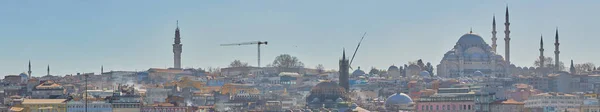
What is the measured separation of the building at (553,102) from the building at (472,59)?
46914 mm

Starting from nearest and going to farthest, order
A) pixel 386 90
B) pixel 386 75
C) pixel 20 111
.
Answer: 1. pixel 20 111
2. pixel 386 90
3. pixel 386 75

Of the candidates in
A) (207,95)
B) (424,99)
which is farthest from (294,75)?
(424,99)

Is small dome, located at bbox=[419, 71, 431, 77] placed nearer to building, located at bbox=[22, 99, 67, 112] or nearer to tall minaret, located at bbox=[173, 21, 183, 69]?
tall minaret, located at bbox=[173, 21, 183, 69]

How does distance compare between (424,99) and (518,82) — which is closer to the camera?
(424,99)

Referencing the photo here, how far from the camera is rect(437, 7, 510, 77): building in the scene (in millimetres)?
128375

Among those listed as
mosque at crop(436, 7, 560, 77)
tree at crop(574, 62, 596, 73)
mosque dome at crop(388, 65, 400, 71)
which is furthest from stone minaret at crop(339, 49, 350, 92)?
tree at crop(574, 62, 596, 73)

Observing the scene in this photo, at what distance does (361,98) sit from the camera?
104 metres

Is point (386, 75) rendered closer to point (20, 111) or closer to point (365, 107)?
point (365, 107)

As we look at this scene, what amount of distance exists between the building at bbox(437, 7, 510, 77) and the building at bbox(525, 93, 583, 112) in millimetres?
46914

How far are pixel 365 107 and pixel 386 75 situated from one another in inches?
1907

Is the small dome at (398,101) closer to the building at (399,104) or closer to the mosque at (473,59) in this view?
the building at (399,104)

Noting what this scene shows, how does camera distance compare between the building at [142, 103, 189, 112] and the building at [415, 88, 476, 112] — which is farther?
the building at [415, 88, 476, 112]

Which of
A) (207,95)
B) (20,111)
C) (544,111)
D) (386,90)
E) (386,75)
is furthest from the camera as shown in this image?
(386,75)

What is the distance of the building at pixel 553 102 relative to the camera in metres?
77.7
